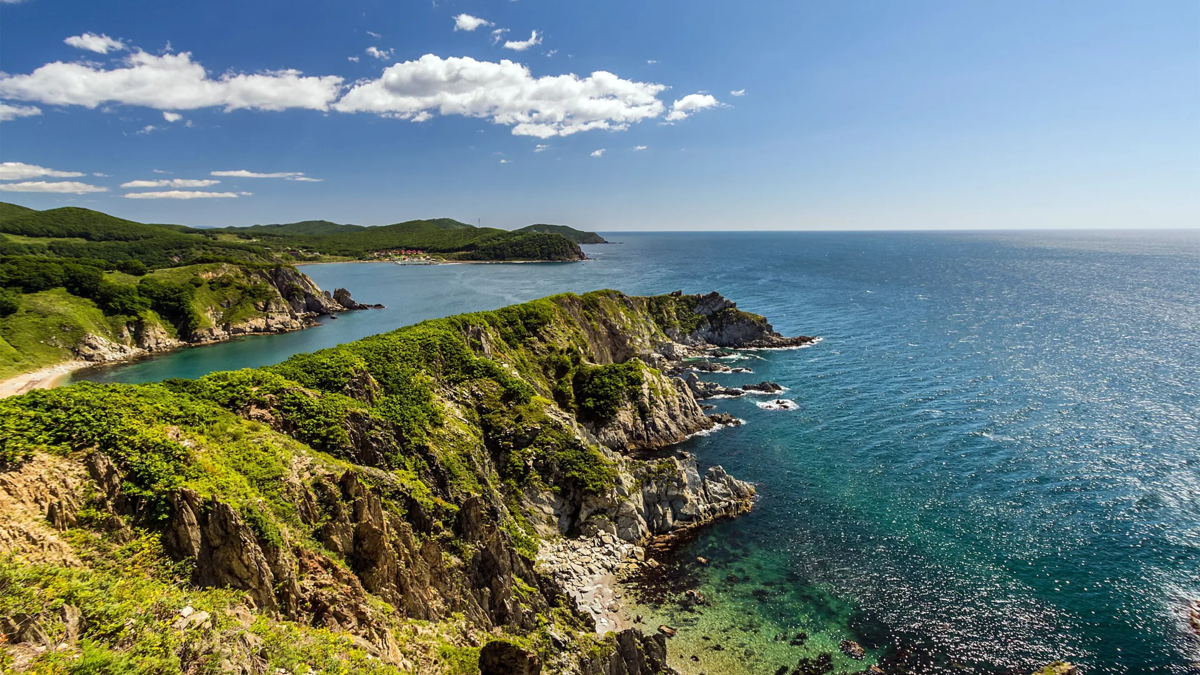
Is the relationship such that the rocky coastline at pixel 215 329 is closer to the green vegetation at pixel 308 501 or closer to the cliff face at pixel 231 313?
the cliff face at pixel 231 313

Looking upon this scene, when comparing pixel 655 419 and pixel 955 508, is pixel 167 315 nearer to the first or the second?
pixel 655 419

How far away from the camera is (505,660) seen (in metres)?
21.2

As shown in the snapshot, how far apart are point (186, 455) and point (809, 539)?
42.0 m

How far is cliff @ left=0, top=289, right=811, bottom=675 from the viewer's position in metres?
14.3

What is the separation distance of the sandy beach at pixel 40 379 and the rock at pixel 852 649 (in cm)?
9514

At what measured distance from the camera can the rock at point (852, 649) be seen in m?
30.4

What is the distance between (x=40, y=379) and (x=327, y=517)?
283 feet

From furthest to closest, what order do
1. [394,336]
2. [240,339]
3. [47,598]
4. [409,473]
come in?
[240,339] < [394,336] < [409,473] < [47,598]

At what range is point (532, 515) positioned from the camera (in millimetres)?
41750

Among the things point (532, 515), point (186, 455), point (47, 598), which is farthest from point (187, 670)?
point (532, 515)

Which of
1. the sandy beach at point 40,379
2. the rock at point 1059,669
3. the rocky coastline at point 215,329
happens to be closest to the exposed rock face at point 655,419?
the rock at point 1059,669

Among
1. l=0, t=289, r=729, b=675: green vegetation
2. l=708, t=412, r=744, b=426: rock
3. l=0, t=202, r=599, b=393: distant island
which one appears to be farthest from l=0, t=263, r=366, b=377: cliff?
l=708, t=412, r=744, b=426: rock

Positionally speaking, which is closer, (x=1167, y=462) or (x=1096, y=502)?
(x=1096, y=502)

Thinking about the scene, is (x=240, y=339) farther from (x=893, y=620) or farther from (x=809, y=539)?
(x=893, y=620)
